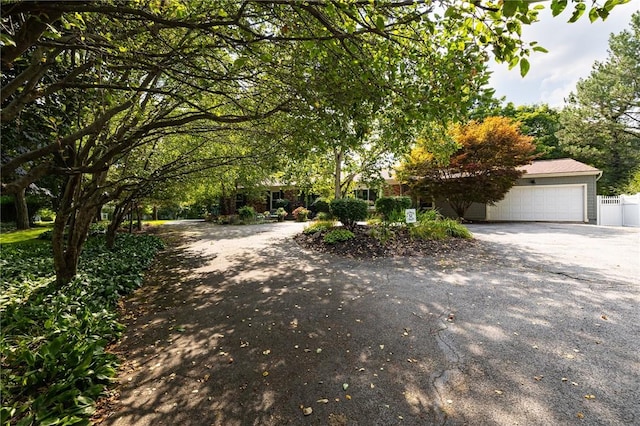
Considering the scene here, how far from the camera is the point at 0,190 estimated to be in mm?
2400

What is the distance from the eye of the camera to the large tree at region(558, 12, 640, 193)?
19.8 m

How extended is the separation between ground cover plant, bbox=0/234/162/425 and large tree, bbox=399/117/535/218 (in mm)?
13624

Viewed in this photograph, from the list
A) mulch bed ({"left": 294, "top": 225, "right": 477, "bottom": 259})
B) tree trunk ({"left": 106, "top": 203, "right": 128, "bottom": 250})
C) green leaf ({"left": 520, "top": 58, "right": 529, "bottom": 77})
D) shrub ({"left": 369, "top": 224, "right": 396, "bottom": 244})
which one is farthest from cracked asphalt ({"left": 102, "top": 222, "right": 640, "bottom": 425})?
tree trunk ({"left": 106, "top": 203, "right": 128, "bottom": 250})

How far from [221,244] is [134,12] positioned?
9.66 meters

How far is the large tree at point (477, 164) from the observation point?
604 inches

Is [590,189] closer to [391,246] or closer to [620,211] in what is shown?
[620,211]

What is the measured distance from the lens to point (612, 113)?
20516mm

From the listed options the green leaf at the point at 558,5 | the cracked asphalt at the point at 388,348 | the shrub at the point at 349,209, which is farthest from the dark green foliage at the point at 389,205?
the green leaf at the point at 558,5

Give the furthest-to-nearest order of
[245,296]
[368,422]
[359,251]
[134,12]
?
[359,251], [245,296], [134,12], [368,422]

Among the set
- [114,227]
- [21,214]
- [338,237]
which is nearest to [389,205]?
[338,237]

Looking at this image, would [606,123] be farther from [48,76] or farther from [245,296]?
[48,76]

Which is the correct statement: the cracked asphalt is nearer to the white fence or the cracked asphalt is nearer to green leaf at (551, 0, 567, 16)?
green leaf at (551, 0, 567, 16)

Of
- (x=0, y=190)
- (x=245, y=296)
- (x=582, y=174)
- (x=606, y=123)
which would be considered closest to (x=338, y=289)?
(x=245, y=296)

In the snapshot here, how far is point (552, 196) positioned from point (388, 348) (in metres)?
19.3
